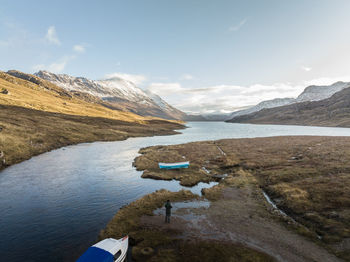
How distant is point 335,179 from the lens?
117 feet

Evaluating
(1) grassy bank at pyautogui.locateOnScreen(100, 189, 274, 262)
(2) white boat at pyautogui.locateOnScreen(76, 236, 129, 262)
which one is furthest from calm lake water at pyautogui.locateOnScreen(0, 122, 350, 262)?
(2) white boat at pyautogui.locateOnScreen(76, 236, 129, 262)

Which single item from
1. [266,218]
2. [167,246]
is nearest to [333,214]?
[266,218]

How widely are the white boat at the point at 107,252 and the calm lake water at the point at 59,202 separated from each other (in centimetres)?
406

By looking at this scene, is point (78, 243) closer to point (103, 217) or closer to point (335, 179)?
point (103, 217)

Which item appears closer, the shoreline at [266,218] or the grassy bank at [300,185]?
the shoreline at [266,218]

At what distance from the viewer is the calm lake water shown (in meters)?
20.4

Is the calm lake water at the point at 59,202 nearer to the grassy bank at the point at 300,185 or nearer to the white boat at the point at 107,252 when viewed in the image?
the white boat at the point at 107,252

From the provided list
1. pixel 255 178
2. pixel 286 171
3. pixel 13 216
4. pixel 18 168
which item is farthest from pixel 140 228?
pixel 18 168

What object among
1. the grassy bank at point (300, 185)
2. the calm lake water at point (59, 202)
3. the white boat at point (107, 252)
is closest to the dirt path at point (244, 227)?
the grassy bank at point (300, 185)

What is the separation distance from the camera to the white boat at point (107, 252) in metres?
15.5

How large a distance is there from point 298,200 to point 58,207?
3794 cm

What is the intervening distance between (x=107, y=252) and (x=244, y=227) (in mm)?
16494

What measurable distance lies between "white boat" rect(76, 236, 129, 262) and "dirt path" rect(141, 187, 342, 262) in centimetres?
675

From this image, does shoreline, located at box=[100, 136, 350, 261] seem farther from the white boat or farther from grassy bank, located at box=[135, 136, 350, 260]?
the white boat
